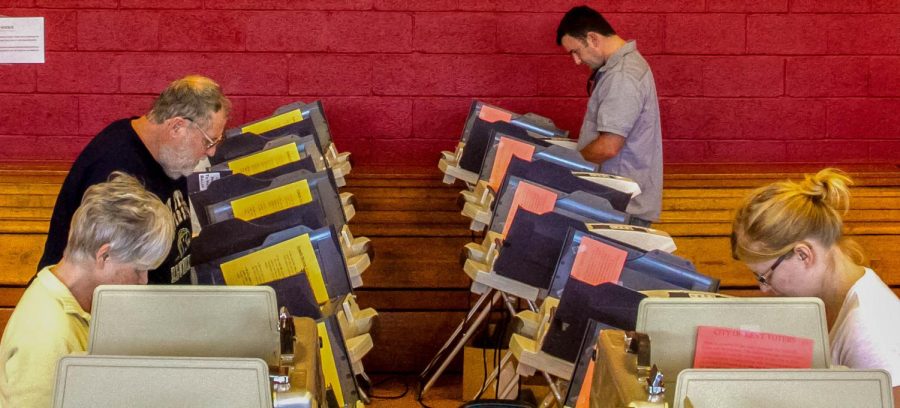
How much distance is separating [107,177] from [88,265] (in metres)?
0.74

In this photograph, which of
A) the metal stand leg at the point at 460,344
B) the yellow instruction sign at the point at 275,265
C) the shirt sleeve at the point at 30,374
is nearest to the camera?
the shirt sleeve at the point at 30,374

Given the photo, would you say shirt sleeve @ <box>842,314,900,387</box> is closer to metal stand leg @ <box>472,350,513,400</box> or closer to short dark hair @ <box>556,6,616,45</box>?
metal stand leg @ <box>472,350,513,400</box>

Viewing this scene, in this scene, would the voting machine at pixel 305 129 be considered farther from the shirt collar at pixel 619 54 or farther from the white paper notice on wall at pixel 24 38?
the white paper notice on wall at pixel 24 38

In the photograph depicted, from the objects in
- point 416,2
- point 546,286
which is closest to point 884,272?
point 546,286

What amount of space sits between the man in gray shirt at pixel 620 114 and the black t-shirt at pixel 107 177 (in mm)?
2072

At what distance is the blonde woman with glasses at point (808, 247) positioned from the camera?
6.91 ft

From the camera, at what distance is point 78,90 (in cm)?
627

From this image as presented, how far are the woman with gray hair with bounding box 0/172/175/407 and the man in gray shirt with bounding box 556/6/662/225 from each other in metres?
2.67

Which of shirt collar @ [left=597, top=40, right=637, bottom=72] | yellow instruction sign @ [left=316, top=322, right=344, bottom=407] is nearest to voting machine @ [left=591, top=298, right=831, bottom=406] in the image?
yellow instruction sign @ [left=316, top=322, right=344, bottom=407]

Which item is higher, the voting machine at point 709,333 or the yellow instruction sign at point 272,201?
the yellow instruction sign at point 272,201

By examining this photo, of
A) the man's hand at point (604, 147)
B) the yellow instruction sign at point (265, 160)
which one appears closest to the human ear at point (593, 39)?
the man's hand at point (604, 147)

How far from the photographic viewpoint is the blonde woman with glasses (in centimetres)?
211

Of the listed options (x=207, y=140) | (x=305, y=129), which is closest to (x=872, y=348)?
(x=207, y=140)

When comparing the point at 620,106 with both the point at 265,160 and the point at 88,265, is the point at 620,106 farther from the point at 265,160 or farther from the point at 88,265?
the point at 88,265
